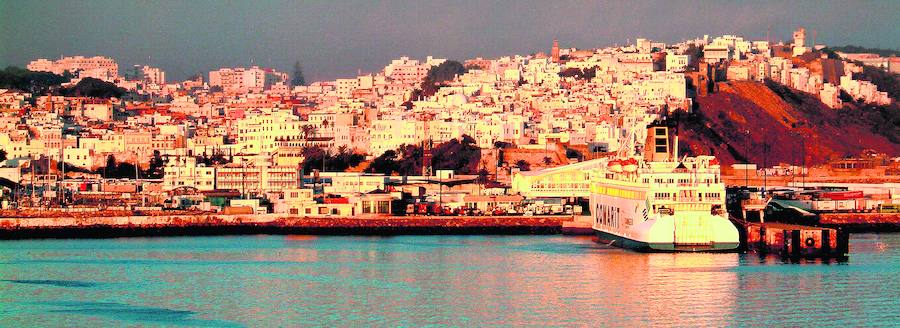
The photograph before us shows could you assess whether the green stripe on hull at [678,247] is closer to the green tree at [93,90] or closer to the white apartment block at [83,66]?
the green tree at [93,90]

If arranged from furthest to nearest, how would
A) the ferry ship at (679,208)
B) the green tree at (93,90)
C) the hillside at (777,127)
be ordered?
the green tree at (93,90)
the hillside at (777,127)
the ferry ship at (679,208)

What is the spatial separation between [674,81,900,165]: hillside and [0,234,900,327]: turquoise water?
30.6 metres

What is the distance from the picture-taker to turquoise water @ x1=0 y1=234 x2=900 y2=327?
25.0 m

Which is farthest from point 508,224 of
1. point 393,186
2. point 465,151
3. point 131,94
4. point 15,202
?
point 131,94

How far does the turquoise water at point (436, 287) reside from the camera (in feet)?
81.9

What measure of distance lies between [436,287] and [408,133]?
4062cm

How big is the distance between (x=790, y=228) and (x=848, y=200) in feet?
40.4

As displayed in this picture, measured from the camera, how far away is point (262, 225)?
147 feet

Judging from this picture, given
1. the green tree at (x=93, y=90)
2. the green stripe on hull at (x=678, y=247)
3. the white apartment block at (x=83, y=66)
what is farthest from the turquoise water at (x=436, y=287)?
the white apartment block at (x=83, y=66)

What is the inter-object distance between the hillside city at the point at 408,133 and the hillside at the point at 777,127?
454 millimetres

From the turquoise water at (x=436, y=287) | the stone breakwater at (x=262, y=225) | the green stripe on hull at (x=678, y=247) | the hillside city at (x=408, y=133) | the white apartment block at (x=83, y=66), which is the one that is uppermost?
the white apartment block at (x=83, y=66)

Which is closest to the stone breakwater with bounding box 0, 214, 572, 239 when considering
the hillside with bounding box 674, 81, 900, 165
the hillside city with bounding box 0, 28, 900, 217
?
the hillside city with bounding box 0, 28, 900, 217

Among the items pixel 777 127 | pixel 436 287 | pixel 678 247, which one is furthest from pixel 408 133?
pixel 436 287

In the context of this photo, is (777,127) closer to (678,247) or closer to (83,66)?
(678,247)
